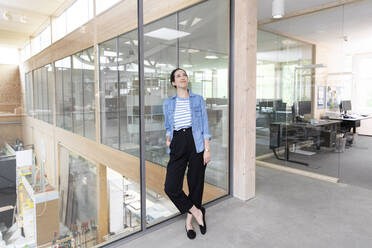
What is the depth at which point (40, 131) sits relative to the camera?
6.12ft

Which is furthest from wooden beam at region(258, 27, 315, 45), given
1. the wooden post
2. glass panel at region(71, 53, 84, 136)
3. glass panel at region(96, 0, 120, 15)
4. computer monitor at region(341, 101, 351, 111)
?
glass panel at region(71, 53, 84, 136)

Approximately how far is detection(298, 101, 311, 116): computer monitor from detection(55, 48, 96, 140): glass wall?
368 cm

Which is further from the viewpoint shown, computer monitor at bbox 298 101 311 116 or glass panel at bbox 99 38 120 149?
computer monitor at bbox 298 101 311 116

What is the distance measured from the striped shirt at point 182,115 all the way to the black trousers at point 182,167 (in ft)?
0.16

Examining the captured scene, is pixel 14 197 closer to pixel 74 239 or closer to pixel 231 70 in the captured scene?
pixel 74 239

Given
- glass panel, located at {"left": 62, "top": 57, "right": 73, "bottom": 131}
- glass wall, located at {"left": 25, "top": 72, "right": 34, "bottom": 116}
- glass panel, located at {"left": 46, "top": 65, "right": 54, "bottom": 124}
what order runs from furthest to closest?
1. glass panel, located at {"left": 62, "top": 57, "right": 73, "bottom": 131}
2. glass panel, located at {"left": 46, "top": 65, "right": 54, "bottom": 124}
3. glass wall, located at {"left": 25, "top": 72, "right": 34, "bottom": 116}

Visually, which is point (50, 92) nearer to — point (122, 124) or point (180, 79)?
point (122, 124)

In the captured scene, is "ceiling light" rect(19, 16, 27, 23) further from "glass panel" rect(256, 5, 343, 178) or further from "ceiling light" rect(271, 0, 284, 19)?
"glass panel" rect(256, 5, 343, 178)

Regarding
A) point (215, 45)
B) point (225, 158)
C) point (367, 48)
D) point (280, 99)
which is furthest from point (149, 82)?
point (367, 48)

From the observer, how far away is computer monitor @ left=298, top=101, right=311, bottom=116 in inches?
177

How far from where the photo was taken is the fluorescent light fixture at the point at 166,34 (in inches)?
105

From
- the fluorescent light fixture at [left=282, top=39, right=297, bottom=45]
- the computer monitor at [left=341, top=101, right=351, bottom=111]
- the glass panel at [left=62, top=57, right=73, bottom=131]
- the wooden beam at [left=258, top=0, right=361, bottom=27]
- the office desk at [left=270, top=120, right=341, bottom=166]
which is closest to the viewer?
the glass panel at [left=62, top=57, right=73, bottom=131]

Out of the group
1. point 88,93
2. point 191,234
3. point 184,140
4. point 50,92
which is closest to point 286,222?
point 191,234

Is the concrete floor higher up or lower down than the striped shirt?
lower down
